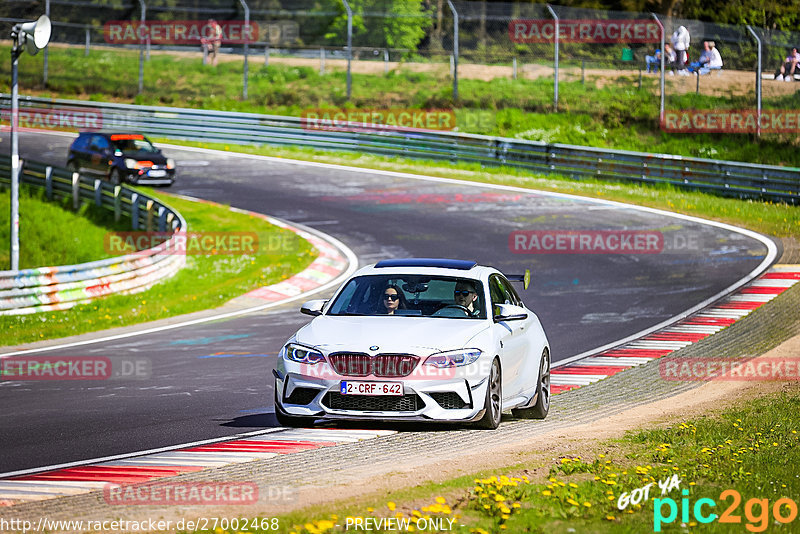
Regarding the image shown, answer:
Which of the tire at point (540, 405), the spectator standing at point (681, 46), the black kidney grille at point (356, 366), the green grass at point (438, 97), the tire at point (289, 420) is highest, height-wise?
the spectator standing at point (681, 46)

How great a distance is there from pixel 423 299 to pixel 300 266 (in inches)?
509

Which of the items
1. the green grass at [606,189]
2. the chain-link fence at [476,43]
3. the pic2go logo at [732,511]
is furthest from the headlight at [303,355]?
the chain-link fence at [476,43]

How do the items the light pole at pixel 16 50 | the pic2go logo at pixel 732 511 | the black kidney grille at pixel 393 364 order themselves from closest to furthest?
the pic2go logo at pixel 732 511
the black kidney grille at pixel 393 364
the light pole at pixel 16 50

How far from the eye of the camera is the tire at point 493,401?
9625mm

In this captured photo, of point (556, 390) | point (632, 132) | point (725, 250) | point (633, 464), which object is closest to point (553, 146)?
point (632, 132)

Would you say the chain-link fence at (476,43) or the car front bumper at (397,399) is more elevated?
the chain-link fence at (476,43)

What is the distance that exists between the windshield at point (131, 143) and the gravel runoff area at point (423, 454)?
22831 mm

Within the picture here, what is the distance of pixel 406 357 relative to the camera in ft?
30.8

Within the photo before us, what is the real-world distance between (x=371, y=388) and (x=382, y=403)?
0.15m

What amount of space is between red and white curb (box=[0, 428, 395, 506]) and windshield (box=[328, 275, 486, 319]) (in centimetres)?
118

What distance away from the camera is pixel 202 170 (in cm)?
3606

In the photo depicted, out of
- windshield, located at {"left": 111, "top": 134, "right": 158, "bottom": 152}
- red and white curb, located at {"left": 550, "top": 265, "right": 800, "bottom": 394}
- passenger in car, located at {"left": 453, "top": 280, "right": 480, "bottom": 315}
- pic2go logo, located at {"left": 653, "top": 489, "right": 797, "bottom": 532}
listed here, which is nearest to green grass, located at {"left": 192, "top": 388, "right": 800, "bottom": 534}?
pic2go logo, located at {"left": 653, "top": 489, "right": 797, "bottom": 532}

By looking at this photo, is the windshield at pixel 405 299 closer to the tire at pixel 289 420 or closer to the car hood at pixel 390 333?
the car hood at pixel 390 333

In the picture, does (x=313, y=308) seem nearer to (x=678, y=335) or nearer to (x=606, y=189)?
(x=678, y=335)
